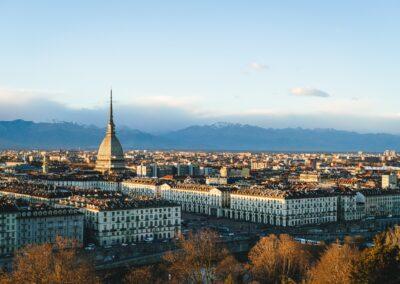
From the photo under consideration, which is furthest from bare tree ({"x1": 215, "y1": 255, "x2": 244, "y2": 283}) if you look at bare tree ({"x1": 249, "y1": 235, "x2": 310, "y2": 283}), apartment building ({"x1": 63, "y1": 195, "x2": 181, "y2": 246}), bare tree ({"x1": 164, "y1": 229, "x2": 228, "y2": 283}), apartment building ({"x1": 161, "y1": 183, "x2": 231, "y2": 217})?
apartment building ({"x1": 161, "y1": 183, "x2": 231, "y2": 217})

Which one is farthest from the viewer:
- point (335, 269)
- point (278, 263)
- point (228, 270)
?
point (278, 263)

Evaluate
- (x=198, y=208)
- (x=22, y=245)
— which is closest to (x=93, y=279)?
(x=22, y=245)

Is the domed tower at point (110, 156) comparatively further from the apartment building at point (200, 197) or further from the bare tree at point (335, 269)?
the bare tree at point (335, 269)

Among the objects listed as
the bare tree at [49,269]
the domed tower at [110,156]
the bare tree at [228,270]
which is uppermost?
the domed tower at [110,156]

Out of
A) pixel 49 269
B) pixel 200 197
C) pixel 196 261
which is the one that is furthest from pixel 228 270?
pixel 200 197

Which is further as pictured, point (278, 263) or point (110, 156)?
point (110, 156)

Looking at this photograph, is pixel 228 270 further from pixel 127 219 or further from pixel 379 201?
pixel 379 201

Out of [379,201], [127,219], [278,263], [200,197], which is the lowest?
[278,263]

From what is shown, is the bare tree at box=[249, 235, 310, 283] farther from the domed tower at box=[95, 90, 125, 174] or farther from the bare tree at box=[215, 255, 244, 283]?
the domed tower at box=[95, 90, 125, 174]

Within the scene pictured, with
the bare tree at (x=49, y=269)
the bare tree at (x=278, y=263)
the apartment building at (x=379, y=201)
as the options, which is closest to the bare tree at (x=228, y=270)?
the bare tree at (x=278, y=263)

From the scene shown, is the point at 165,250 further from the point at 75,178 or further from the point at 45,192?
the point at 75,178

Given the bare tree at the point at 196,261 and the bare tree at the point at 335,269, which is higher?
the bare tree at the point at 335,269
